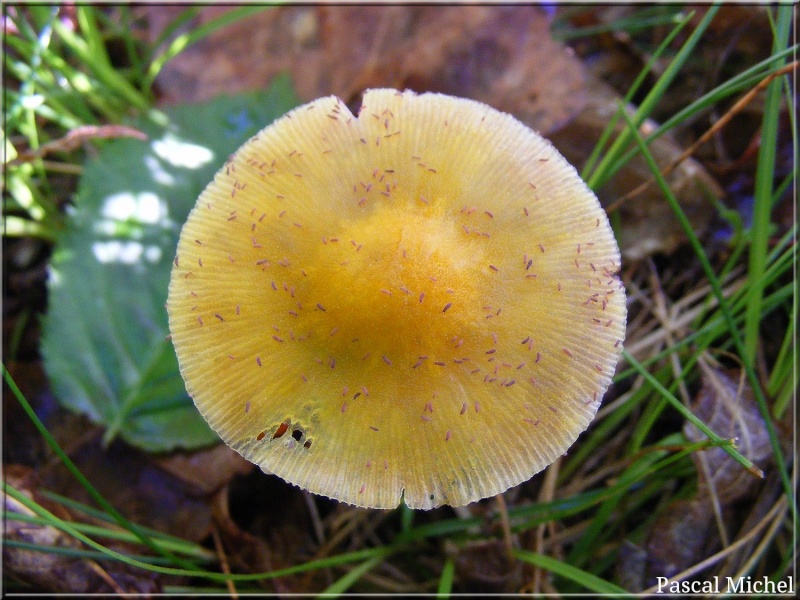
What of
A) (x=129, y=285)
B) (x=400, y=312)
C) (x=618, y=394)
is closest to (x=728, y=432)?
(x=618, y=394)

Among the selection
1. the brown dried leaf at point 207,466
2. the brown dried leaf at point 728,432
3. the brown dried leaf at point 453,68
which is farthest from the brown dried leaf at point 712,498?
the brown dried leaf at point 207,466

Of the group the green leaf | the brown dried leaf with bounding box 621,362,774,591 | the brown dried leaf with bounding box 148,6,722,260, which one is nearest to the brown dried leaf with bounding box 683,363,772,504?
the brown dried leaf with bounding box 621,362,774,591

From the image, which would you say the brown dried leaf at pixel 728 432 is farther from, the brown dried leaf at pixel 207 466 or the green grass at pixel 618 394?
the brown dried leaf at pixel 207 466

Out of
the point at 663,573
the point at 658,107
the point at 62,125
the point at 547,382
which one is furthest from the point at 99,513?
the point at 658,107

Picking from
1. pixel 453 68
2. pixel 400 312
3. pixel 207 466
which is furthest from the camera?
pixel 453 68

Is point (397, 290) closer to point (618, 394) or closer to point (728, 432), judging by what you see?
point (618, 394)

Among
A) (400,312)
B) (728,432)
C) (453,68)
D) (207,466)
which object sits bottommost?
(207,466)

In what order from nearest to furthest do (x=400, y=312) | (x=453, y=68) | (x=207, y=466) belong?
(x=400, y=312) < (x=207, y=466) < (x=453, y=68)
